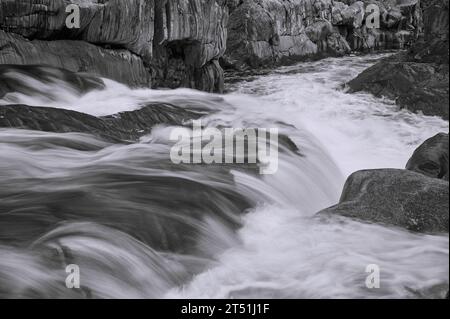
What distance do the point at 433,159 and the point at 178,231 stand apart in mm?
3644

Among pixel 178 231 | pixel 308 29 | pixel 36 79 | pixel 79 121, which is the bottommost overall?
pixel 178 231

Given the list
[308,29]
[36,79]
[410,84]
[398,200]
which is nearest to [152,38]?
[36,79]

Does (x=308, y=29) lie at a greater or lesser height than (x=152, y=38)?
greater

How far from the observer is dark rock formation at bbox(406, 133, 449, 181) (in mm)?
6539

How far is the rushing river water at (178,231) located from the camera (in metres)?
4.04

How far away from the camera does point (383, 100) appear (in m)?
14.7

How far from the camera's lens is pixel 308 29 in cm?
2895

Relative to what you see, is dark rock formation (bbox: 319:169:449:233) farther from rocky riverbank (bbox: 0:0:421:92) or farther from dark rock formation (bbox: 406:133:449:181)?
rocky riverbank (bbox: 0:0:421:92)

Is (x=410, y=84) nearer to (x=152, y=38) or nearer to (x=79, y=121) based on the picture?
(x=152, y=38)

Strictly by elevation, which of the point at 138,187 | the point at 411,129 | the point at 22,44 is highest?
the point at 22,44

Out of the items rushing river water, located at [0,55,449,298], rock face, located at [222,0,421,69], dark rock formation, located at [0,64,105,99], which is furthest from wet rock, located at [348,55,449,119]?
dark rock formation, located at [0,64,105,99]
